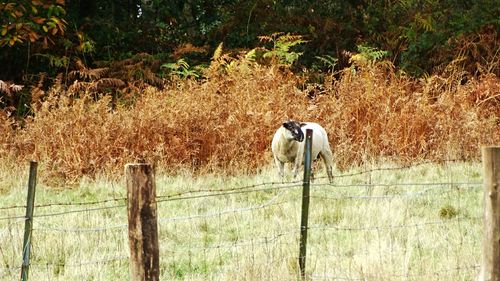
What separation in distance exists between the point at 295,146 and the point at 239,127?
1.80m

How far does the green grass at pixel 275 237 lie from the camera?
21.4 ft

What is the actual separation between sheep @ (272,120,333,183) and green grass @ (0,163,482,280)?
30.6 inches

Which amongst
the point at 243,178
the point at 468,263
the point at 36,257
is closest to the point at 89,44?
the point at 243,178

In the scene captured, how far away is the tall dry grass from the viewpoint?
39.0ft

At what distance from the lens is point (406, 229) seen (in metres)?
7.76

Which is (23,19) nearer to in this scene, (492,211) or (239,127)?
(239,127)

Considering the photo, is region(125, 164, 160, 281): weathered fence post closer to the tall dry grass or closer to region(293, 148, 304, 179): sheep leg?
region(293, 148, 304, 179): sheep leg

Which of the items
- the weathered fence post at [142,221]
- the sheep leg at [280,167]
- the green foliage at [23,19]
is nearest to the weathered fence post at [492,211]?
the weathered fence post at [142,221]

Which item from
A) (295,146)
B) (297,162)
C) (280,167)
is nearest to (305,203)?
(297,162)

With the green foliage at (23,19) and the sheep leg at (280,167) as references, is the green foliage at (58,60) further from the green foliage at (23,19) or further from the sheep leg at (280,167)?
the sheep leg at (280,167)

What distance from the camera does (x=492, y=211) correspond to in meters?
5.18

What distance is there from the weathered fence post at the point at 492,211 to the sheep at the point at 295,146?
5387 millimetres

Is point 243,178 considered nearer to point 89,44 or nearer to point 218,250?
point 218,250

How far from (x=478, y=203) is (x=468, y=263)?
8.41 feet
